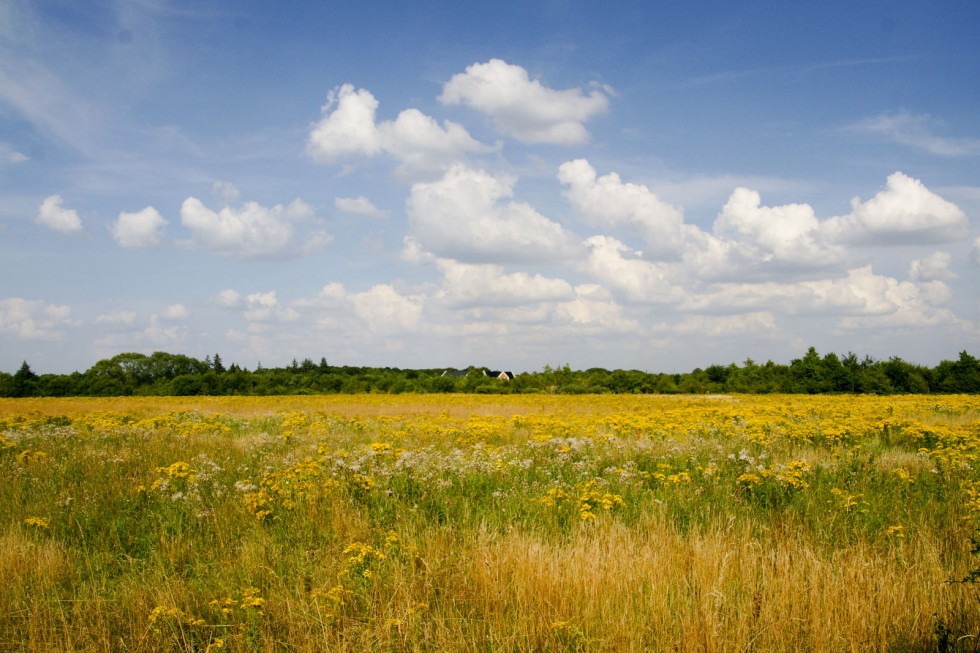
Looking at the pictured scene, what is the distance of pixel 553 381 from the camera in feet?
190

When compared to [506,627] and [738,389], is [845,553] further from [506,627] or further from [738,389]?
[738,389]

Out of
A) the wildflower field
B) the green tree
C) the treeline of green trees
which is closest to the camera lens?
the wildflower field

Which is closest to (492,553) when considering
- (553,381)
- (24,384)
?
(553,381)

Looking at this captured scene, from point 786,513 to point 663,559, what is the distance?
2456 millimetres

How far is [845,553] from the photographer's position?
5.03 m

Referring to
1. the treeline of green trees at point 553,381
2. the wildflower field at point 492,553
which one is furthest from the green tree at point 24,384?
A: the wildflower field at point 492,553

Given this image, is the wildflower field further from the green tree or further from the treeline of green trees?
the green tree

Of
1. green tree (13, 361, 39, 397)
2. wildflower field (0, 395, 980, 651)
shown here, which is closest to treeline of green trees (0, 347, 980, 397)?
green tree (13, 361, 39, 397)

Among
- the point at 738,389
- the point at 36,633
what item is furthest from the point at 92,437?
the point at 738,389

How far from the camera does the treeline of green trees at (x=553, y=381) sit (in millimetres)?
45656

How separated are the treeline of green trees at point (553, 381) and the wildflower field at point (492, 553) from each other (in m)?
43.0

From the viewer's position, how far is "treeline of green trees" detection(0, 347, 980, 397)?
150ft

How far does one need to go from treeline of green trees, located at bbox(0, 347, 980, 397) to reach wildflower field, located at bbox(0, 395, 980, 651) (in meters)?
43.0

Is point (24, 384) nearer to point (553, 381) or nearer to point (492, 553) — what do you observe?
point (553, 381)
